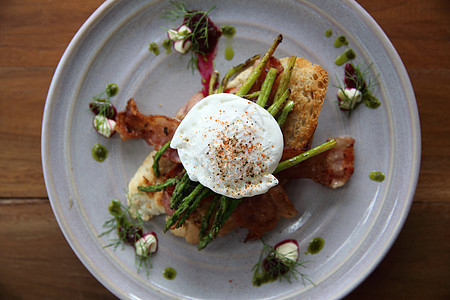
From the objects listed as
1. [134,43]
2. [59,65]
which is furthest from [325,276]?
[59,65]

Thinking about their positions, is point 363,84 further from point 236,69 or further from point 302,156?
point 236,69

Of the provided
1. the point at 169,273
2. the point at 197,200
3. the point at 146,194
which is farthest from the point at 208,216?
the point at 169,273

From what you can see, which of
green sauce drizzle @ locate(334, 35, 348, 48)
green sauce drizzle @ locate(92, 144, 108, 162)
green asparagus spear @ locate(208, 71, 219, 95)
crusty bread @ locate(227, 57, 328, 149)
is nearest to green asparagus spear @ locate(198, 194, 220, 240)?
crusty bread @ locate(227, 57, 328, 149)

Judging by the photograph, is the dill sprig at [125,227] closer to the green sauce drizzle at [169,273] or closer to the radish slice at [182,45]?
the green sauce drizzle at [169,273]

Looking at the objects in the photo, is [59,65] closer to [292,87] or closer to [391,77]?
[292,87]

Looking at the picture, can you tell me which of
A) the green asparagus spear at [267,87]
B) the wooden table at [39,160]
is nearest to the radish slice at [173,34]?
the wooden table at [39,160]

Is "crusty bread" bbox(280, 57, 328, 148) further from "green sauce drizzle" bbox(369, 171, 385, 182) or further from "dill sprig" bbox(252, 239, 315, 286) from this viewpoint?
"dill sprig" bbox(252, 239, 315, 286)
